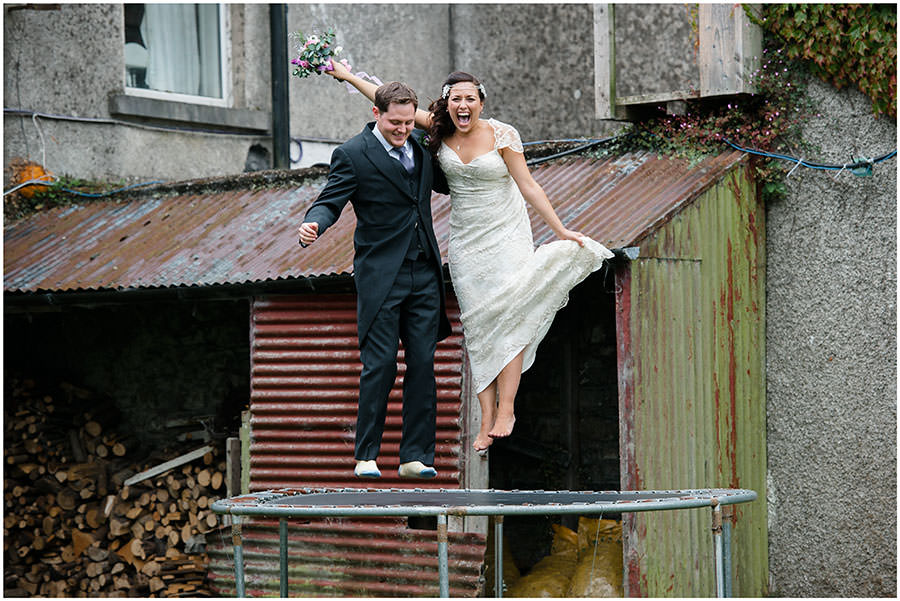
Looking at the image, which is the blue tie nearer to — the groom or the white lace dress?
the groom

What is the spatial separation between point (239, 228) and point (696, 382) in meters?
3.96

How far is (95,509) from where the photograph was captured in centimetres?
1224

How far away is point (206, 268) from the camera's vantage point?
10664mm

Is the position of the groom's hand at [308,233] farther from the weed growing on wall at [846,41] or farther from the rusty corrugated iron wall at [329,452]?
the weed growing on wall at [846,41]

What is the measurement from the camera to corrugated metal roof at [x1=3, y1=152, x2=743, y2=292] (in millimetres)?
9477

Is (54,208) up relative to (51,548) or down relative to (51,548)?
up

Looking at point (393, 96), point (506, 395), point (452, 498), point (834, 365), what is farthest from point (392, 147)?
point (834, 365)

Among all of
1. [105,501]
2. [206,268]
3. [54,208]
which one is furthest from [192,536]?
[54,208]

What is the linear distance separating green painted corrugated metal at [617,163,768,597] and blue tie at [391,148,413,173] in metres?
2.74

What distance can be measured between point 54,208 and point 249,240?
2915 millimetres

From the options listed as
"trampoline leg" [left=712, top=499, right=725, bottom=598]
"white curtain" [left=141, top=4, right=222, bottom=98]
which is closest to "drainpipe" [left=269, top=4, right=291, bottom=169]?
"white curtain" [left=141, top=4, right=222, bottom=98]

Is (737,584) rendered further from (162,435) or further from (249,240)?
(162,435)

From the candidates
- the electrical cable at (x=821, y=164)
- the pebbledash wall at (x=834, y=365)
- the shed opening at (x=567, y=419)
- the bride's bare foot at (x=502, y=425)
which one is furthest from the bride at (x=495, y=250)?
the shed opening at (x=567, y=419)

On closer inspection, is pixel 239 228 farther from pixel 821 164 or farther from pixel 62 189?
pixel 821 164
